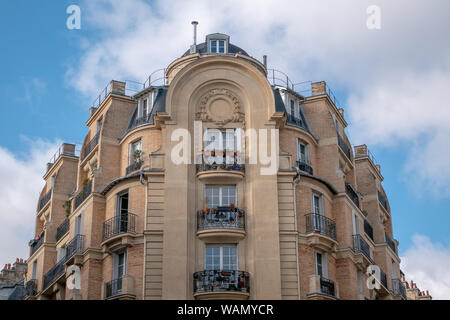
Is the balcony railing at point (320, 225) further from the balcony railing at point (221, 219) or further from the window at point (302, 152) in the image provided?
the window at point (302, 152)

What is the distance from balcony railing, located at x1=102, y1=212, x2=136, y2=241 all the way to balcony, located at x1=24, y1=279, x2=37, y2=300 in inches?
318

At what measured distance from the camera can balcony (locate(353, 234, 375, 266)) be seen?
38.0 metres

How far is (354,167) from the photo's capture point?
141 ft

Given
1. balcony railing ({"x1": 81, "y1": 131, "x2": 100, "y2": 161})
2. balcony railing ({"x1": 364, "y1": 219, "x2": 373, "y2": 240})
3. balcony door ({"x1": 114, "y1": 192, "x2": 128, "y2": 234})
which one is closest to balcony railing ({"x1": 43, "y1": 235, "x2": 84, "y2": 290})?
balcony door ({"x1": 114, "y1": 192, "x2": 128, "y2": 234})

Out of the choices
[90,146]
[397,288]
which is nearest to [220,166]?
[90,146]

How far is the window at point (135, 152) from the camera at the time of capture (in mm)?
37938

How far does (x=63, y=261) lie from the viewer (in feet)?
129

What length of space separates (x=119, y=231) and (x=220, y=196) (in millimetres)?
4715

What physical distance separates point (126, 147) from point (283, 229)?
8857 millimetres

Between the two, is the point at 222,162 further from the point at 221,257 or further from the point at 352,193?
the point at 352,193

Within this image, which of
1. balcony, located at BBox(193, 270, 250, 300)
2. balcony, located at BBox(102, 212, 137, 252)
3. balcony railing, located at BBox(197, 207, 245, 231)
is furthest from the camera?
balcony, located at BBox(102, 212, 137, 252)

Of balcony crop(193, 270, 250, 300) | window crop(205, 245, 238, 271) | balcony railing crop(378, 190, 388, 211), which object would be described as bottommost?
balcony crop(193, 270, 250, 300)

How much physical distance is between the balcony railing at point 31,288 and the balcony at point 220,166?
41.1 ft

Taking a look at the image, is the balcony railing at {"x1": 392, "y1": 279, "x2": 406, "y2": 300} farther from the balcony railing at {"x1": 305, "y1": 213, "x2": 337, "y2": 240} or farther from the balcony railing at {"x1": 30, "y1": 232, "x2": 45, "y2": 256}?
the balcony railing at {"x1": 30, "y1": 232, "x2": 45, "y2": 256}
